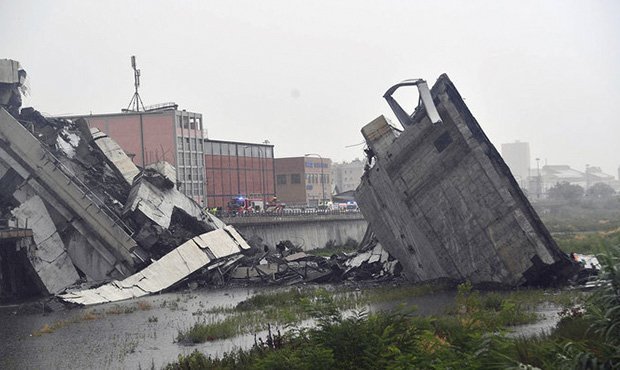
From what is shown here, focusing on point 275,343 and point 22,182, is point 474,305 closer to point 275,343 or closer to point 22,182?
point 275,343

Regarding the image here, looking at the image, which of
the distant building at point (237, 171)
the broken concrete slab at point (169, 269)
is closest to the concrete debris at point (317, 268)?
the broken concrete slab at point (169, 269)

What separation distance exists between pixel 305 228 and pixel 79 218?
91.5 ft

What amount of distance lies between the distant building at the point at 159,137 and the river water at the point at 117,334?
31449mm

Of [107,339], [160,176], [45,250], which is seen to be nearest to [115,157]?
[160,176]

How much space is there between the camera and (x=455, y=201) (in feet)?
99.5

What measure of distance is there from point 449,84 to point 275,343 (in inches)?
654

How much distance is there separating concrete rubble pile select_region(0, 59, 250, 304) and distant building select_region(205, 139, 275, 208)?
32304 millimetres

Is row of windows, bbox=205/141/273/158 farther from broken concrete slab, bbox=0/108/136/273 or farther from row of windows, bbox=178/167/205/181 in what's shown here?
broken concrete slab, bbox=0/108/136/273

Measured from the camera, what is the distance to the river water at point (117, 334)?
62.2ft

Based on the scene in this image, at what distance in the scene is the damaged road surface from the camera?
28.7 meters

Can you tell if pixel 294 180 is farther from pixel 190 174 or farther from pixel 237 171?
pixel 190 174

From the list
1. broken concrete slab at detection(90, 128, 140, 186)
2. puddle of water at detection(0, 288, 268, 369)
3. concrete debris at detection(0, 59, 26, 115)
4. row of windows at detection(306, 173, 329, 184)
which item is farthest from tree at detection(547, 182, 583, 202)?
puddle of water at detection(0, 288, 268, 369)

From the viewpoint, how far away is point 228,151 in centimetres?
7706

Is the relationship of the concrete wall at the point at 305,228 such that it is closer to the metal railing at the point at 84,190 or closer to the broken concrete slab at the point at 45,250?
the metal railing at the point at 84,190
